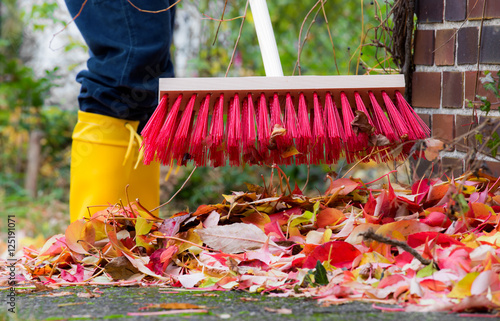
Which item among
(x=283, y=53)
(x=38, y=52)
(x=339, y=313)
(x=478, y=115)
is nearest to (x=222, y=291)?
(x=339, y=313)

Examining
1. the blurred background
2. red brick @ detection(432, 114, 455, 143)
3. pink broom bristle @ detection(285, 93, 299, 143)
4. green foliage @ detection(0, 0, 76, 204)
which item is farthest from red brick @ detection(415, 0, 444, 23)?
green foliage @ detection(0, 0, 76, 204)

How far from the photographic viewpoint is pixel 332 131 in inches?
44.8

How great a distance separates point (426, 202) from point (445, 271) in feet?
1.08

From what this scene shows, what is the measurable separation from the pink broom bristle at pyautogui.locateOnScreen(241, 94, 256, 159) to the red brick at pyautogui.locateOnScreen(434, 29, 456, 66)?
22.0 inches

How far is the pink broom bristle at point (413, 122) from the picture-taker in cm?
114

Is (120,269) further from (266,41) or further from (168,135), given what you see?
(266,41)

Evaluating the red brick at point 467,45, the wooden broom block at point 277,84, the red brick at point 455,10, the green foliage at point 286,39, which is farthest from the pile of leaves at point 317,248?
the green foliage at point 286,39

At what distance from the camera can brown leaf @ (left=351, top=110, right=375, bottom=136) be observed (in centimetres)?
111

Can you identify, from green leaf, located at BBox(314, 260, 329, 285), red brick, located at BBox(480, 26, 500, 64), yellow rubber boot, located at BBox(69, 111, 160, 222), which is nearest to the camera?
green leaf, located at BBox(314, 260, 329, 285)

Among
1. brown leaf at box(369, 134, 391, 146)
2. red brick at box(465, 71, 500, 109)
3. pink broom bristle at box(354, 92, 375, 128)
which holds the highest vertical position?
red brick at box(465, 71, 500, 109)

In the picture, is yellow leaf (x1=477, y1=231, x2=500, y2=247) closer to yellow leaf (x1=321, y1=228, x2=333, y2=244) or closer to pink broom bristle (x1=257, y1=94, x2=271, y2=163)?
yellow leaf (x1=321, y1=228, x2=333, y2=244)

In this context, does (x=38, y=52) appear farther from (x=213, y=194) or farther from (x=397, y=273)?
(x=397, y=273)

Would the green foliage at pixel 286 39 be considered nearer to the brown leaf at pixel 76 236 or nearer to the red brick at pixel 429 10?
the red brick at pixel 429 10

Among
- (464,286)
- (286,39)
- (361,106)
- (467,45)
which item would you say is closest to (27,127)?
(286,39)
